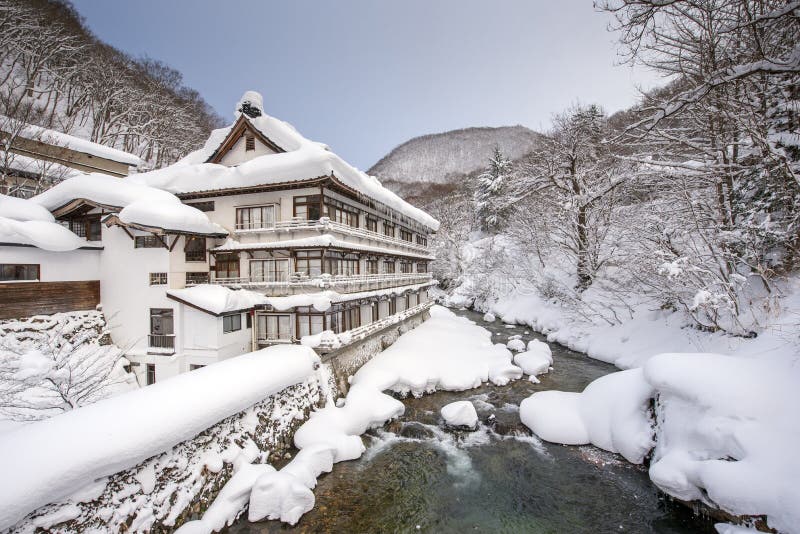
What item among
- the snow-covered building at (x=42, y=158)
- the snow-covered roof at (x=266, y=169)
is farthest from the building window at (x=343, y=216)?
the snow-covered building at (x=42, y=158)

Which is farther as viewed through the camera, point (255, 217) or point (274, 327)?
point (255, 217)

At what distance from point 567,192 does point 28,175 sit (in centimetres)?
4639

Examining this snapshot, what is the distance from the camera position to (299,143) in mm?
17844

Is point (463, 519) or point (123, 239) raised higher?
point (123, 239)

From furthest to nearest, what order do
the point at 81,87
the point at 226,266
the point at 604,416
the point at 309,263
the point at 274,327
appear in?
1. the point at 81,87
2. the point at 226,266
3. the point at 274,327
4. the point at 309,263
5. the point at 604,416

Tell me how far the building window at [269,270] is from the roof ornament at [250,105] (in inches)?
345

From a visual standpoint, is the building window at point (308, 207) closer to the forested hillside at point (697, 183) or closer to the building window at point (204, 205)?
the building window at point (204, 205)

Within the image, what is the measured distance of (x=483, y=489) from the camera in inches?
418

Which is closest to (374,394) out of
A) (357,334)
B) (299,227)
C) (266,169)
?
(357,334)

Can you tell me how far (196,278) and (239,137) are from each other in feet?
29.1

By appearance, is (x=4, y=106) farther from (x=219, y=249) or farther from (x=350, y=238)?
(x=350, y=238)

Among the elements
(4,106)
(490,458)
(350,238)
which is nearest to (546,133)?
(350,238)

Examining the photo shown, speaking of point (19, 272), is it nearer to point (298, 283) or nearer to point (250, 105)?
point (298, 283)

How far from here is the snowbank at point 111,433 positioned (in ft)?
21.4
